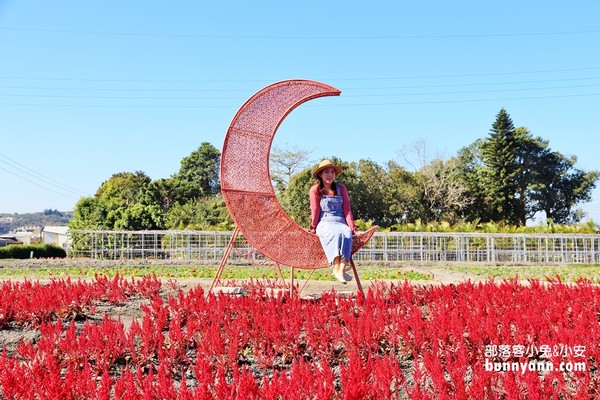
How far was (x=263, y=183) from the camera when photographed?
6.88 meters

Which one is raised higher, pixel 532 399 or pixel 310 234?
pixel 310 234

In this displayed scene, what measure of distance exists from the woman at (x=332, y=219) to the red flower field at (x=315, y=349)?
0.66 meters

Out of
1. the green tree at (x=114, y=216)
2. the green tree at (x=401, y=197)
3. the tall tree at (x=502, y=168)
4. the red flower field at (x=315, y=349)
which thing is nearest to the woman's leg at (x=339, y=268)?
the red flower field at (x=315, y=349)

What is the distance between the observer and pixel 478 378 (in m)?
2.86

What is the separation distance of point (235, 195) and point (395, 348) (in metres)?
3.02

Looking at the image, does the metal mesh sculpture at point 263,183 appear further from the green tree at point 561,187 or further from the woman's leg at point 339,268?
the green tree at point 561,187

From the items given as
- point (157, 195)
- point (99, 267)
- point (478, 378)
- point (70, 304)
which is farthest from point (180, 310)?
point (157, 195)

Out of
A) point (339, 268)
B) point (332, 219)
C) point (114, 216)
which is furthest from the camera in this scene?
point (114, 216)

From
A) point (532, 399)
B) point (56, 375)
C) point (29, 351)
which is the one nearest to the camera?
point (532, 399)

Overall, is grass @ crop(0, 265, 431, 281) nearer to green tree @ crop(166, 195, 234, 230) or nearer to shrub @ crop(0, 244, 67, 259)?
shrub @ crop(0, 244, 67, 259)

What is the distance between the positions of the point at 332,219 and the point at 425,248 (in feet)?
42.6

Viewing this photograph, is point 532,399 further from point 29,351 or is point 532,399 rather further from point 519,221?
point 519,221

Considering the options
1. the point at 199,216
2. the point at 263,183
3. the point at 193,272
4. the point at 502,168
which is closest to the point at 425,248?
the point at 193,272

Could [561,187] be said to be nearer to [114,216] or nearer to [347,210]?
[114,216]
